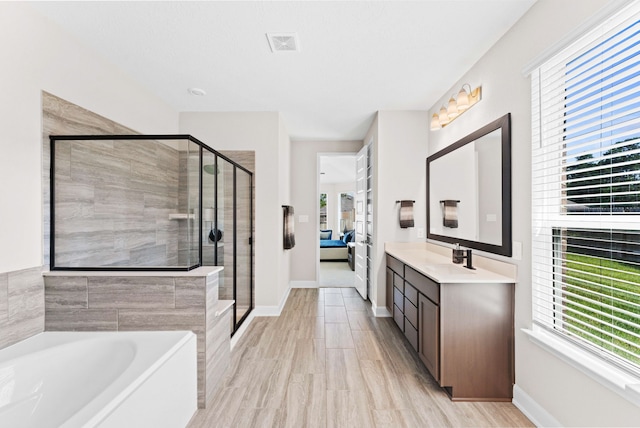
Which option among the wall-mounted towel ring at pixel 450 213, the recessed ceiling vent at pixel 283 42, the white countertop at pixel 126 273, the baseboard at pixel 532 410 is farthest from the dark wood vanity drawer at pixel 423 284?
the recessed ceiling vent at pixel 283 42

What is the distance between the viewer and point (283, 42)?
7.47 ft

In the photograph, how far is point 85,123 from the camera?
7.58ft

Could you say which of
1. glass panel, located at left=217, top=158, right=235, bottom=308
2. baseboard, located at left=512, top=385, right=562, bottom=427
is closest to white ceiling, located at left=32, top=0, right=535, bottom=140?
glass panel, located at left=217, top=158, right=235, bottom=308

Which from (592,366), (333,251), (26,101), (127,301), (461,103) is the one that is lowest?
(333,251)

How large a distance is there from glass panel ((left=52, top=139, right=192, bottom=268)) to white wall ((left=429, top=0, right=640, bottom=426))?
2339mm

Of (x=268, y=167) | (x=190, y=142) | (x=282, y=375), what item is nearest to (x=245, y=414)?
(x=282, y=375)

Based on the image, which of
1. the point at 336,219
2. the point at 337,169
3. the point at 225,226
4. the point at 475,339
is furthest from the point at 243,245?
the point at 336,219

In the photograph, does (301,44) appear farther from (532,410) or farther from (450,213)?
(532,410)

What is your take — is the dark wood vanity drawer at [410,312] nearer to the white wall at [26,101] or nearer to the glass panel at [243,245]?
the glass panel at [243,245]

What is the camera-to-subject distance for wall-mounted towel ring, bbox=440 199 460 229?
2977mm

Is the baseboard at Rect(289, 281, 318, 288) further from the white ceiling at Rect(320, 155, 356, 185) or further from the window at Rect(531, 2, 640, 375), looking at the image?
the window at Rect(531, 2, 640, 375)

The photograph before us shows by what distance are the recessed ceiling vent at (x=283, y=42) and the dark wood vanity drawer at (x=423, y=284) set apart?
2.13 metres

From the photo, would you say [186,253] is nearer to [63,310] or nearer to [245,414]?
[63,310]

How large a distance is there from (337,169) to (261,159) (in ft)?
15.1
